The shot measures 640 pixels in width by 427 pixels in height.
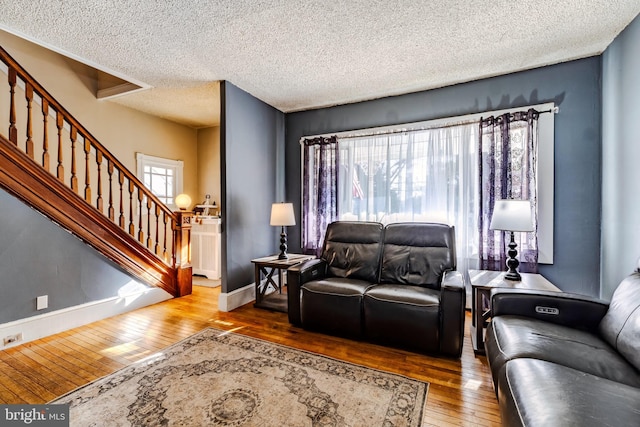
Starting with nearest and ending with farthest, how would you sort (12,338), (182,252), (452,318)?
(452,318) < (12,338) < (182,252)

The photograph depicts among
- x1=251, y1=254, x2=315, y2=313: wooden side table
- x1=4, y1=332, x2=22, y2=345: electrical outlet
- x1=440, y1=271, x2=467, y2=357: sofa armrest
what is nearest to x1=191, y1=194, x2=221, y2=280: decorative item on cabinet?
x1=251, y1=254, x2=315, y2=313: wooden side table

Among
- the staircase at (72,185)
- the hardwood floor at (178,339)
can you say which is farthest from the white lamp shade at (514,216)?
the staircase at (72,185)

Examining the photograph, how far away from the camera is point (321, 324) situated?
2.67m

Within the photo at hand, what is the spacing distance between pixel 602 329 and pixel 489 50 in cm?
239

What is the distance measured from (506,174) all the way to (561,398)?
2.50m

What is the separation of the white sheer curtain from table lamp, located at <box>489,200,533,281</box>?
75 centimetres

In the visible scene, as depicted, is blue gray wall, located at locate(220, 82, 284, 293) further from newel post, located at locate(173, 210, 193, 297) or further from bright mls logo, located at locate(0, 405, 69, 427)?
→ bright mls logo, located at locate(0, 405, 69, 427)

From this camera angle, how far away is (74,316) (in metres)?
2.86

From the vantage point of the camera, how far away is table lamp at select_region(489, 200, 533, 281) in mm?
2359

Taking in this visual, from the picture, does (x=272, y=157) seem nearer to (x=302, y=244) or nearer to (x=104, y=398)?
(x=302, y=244)

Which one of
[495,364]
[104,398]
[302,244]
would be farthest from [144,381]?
[302,244]

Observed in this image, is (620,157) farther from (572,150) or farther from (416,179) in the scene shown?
(416,179)

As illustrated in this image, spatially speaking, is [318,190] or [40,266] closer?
[40,266]

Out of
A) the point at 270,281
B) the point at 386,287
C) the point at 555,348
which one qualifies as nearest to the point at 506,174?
the point at 386,287
